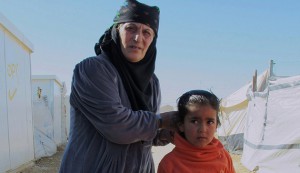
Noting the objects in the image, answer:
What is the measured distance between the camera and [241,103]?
13.2m

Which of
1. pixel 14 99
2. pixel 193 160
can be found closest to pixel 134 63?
pixel 193 160

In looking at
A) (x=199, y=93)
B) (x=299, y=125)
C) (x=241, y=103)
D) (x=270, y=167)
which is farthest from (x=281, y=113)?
(x=199, y=93)

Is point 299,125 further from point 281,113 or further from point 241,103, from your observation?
point 241,103

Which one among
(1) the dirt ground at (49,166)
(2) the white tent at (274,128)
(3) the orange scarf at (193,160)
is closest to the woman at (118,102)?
(3) the orange scarf at (193,160)

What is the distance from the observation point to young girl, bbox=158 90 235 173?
2.10m

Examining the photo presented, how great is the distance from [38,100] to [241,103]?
23.8 ft

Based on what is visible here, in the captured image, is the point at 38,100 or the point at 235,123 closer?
the point at 38,100

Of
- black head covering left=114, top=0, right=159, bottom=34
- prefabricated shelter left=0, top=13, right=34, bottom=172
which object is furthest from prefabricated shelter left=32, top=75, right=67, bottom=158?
black head covering left=114, top=0, right=159, bottom=34

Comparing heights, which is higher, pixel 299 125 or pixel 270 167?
pixel 299 125

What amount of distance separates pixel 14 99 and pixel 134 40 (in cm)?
581

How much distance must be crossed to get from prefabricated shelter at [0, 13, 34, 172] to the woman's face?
484cm

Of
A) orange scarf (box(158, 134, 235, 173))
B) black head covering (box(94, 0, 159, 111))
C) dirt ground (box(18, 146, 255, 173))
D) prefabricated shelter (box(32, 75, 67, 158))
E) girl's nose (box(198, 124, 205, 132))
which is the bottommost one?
dirt ground (box(18, 146, 255, 173))

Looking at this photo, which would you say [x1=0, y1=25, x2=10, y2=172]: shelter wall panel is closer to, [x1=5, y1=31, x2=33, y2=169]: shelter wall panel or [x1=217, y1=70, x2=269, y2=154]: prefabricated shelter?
[x1=5, y1=31, x2=33, y2=169]: shelter wall panel

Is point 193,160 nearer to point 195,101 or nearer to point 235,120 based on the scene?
point 195,101
